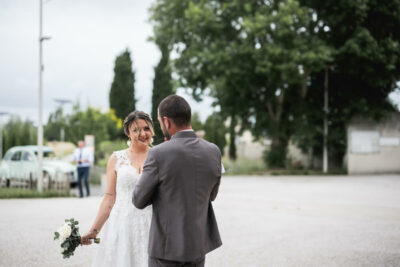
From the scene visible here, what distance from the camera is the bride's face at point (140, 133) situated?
12.4 ft

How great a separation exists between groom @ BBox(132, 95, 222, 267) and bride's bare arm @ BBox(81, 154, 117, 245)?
1029mm

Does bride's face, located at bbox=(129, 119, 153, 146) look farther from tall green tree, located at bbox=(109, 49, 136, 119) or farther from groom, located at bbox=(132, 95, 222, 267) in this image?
tall green tree, located at bbox=(109, 49, 136, 119)

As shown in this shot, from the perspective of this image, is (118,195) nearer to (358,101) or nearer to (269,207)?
(269,207)

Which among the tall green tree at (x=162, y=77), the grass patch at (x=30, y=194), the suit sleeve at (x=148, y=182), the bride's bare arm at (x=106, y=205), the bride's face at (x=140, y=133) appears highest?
the tall green tree at (x=162, y=77)

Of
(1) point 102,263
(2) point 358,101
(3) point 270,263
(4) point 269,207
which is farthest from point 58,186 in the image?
(2) point 358,101

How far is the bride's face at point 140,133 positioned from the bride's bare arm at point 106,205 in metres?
0.24

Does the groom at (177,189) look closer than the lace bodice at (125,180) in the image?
Yes

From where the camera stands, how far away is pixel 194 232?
2.75 meters

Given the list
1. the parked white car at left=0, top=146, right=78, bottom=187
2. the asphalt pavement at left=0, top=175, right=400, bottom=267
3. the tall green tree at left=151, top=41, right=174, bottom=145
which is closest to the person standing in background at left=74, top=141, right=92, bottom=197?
the asphalt pavement at left=0, top=175, right=400, bottom=267

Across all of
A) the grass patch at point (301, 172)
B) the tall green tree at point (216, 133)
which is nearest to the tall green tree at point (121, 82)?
the tall green tree at point (216, 133)

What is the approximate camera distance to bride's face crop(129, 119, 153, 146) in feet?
12.4

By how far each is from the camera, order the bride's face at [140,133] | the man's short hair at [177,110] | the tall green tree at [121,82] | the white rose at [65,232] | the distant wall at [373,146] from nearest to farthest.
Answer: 1. the man's short hair at [177,110]
2. the white rose at [65,232]
3. the bride's face at [140,133]
4. the distant wall at [373,146]
5. the tall green tree at [121,82]

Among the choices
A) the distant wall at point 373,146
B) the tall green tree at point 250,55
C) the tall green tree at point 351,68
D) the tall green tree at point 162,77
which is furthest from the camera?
the tall green tree at point 162,77

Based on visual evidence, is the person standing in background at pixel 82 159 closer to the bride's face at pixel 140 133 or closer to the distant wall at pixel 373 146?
the bride's face at pixel 140 133
